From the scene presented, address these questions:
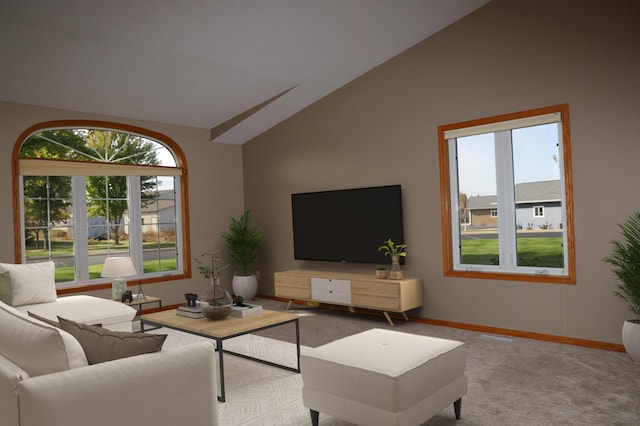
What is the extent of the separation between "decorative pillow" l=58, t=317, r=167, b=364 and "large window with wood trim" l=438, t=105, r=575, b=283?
384cm

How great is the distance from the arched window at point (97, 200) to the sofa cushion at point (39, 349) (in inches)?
154

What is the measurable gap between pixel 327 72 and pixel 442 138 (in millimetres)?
1619

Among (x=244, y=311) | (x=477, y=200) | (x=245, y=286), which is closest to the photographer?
(x=244, y=311)

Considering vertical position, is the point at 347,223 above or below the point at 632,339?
above

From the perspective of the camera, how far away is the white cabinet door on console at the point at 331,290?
5789mm

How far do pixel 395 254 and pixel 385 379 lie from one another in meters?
3.13

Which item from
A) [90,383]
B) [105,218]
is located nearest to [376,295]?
[105,218]

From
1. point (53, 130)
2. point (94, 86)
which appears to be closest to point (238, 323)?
point (94, 86)

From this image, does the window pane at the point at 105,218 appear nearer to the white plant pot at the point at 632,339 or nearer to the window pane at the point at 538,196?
the window pane at the point at 538,196

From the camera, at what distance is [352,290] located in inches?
225

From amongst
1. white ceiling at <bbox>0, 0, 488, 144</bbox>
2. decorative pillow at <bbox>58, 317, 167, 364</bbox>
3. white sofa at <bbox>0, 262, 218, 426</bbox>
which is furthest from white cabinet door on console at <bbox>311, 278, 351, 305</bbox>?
decorative pillow at <bbox>58, 317, 167, 364</bbox>

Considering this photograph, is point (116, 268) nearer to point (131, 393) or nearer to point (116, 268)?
point (116, 268)

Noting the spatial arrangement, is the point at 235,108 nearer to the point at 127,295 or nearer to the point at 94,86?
the point at 94,86

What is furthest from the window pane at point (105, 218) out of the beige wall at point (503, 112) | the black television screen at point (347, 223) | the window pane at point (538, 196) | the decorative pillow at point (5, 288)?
the window pane at point (538, 196)
